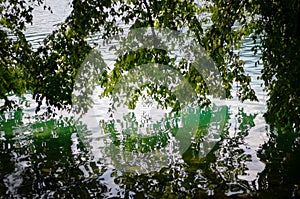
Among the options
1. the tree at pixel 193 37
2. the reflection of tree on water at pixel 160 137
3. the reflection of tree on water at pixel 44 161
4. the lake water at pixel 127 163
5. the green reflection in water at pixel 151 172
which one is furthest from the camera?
the reflection of tree on water at pixel 160 137

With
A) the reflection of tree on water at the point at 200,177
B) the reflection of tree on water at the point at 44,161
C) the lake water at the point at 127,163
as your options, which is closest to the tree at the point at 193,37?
the reflection of tree on water at the point at 200,177

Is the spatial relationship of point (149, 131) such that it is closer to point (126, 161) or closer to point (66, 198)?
point (126, 161)

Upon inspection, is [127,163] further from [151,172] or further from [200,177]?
[200,177]

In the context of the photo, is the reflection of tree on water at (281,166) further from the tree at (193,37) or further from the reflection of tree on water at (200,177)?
the tree at (193,37)

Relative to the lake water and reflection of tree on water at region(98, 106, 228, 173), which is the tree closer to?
the lake water

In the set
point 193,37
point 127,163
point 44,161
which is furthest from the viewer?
point 44,161

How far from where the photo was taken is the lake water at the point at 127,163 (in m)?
8.84

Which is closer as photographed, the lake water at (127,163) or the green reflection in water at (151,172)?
the green reflection in water at (151,172)

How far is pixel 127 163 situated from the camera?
34.7ft

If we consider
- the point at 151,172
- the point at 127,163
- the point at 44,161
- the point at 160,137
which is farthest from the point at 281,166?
the point at 44,161

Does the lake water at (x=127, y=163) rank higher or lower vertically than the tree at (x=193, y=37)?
lower

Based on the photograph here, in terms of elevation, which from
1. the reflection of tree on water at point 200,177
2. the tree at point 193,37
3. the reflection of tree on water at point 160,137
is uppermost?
the tree at point 193,37

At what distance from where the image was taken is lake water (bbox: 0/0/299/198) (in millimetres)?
8844

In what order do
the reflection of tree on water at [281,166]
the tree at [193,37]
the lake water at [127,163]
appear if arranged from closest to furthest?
the tree at [193,37], the reflection of tree on water at [281,166], the lake water at [127,163]
